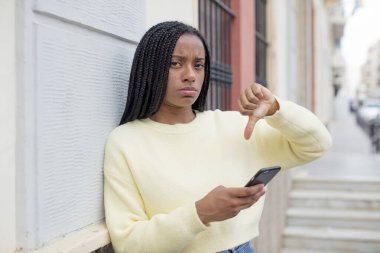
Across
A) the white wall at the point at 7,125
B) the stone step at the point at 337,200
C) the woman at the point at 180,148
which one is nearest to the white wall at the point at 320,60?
the stone step at the point at 337,200

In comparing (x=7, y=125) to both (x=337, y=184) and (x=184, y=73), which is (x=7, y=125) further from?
(x=337, y=184)

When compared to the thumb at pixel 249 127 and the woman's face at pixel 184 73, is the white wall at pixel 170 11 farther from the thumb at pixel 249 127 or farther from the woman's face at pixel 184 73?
the thumb at pixel 249 127

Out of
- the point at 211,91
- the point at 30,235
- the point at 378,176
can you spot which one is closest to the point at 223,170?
the point at 30,235

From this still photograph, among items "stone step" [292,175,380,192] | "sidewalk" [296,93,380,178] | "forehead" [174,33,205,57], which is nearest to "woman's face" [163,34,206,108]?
"forehead" [174,33,205,57]

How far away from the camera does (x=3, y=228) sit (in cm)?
125

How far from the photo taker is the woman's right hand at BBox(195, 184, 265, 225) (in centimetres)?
139

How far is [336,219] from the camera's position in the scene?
229 inches

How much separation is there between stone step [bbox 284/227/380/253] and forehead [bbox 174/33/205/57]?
14.2 feet

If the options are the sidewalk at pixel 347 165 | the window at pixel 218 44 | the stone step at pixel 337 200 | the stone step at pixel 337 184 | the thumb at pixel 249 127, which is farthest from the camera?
the sidewalk at pixel 347 165

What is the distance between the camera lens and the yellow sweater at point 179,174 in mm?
1491

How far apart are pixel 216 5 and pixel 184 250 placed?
8.16ft

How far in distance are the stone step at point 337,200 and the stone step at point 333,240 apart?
393 millimetres

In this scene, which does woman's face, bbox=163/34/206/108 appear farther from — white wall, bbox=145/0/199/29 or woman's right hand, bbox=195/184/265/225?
white wall, bbox=145/0/199/29

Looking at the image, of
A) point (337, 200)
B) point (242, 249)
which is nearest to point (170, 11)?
point (242, 249)
